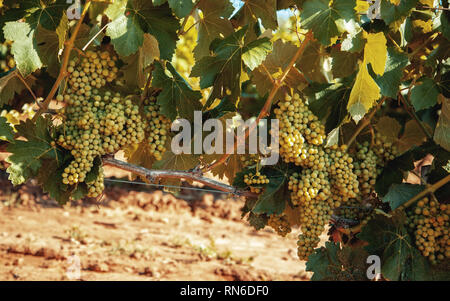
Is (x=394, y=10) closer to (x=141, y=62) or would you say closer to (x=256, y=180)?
(x=256, y=180)

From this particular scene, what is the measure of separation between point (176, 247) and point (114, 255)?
0.65 m

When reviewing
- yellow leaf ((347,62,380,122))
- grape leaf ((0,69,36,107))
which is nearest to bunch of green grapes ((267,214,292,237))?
yellow leaf ((347,62,380,122))

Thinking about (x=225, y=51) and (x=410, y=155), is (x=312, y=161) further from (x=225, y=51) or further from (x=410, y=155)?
(x=225, y=51)

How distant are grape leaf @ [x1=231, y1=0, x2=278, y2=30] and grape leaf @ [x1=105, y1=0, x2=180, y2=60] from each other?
36cm

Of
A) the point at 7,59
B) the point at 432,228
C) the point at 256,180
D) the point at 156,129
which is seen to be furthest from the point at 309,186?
the point at 7,59

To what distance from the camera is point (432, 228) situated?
188cm

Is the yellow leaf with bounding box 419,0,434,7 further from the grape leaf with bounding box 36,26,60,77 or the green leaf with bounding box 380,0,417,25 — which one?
the grape leaf with bounding box 36,26,60,77

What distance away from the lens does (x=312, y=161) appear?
192 cm

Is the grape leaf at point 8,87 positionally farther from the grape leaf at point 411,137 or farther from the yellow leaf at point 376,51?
the grape leaf at point 411,137

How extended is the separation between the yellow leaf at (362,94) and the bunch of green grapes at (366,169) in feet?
1.00

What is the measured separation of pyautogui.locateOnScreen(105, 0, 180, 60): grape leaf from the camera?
1657 mm

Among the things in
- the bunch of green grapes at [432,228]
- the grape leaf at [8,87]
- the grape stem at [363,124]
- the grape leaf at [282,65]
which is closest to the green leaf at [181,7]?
the grape leaf at [282,65]

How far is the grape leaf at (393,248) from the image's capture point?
181 cm

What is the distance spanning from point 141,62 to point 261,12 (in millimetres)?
490
